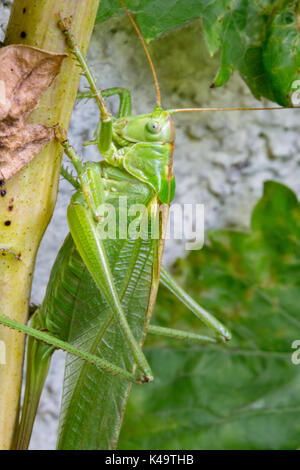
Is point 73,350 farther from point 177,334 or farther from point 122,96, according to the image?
point 122,96

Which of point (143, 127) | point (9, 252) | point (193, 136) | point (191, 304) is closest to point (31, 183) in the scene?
point (9, 252)

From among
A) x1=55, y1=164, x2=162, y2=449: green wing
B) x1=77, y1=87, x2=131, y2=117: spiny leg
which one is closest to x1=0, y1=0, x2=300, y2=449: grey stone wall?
x1=77, y1=87, x2=131, y2=117: spiny leg

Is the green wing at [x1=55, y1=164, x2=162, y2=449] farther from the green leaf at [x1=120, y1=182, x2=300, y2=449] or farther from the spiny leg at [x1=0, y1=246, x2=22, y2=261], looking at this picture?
the green leaf at [x1=120, y1=182, x2=300, y2=449]

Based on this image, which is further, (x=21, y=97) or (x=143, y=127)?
(x=143, y=127)

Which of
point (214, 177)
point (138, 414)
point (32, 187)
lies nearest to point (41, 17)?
point (32, 187)

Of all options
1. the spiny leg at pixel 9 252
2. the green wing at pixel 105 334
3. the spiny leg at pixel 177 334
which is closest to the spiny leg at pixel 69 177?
the green wing at pixel 105 334
